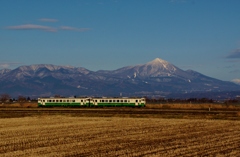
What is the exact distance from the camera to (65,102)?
12031 cm

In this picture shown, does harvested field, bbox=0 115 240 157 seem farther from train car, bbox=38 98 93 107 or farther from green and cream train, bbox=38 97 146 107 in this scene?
train car, bbox=38 98 93 107

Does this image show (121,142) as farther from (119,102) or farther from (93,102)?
(93,102)

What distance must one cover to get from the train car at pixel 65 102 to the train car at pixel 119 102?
2.24 metres

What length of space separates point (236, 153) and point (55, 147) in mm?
11909

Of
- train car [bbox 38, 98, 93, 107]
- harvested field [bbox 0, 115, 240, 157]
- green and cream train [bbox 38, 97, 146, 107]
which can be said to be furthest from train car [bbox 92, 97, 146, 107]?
harvested field [bbox 0, 115, 240, 157]

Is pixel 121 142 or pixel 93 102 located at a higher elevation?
pixel 93 102

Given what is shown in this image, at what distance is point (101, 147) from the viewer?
31.0 m

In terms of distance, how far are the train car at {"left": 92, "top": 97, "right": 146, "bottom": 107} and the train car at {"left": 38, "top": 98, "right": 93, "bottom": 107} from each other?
2243 millimetres

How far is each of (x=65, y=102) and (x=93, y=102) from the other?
24.9 ft

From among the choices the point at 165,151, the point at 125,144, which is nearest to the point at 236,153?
the point at 165,151

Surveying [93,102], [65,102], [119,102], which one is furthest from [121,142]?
[65,102]

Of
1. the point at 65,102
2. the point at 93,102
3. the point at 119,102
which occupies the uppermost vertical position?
the point at 65,102

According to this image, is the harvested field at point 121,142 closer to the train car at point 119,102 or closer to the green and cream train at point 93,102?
the train car at point 119,102

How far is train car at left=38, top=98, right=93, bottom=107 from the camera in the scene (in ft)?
391
